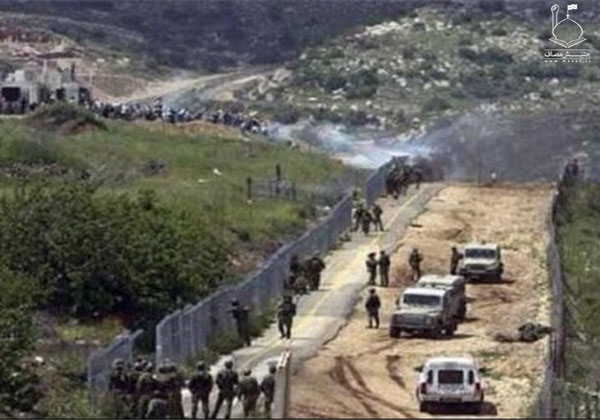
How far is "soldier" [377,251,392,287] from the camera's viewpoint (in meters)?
69.1

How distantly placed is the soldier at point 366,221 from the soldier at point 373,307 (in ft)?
62.1

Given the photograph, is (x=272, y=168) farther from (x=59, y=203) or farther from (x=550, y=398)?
(x=550, y=398)

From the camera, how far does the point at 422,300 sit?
59.5 meters

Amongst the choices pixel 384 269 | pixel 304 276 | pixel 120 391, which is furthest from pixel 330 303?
pixel 120 391

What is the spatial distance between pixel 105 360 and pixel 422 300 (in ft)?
39.9

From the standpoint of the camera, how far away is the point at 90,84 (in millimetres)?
145625

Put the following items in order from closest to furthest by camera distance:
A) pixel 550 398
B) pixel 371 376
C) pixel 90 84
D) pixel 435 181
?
pixel 550 398
pixel 371 376
pixel 435 181
pixel 90 84

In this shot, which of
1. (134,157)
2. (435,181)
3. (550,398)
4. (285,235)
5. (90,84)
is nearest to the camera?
(550,398)

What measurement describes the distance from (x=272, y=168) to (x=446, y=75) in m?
67.8

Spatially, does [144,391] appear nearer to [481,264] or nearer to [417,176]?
[481,264]

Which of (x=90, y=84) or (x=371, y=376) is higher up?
(x=90, y=84)

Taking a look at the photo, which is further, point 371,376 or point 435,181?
point 435,181

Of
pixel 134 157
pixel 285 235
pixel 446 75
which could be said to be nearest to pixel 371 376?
pixel 285 235

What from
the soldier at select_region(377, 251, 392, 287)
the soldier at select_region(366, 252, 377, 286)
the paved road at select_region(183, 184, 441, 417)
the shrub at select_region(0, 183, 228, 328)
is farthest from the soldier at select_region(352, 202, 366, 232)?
the shrub at select_region(0, 183, 228, 328)
